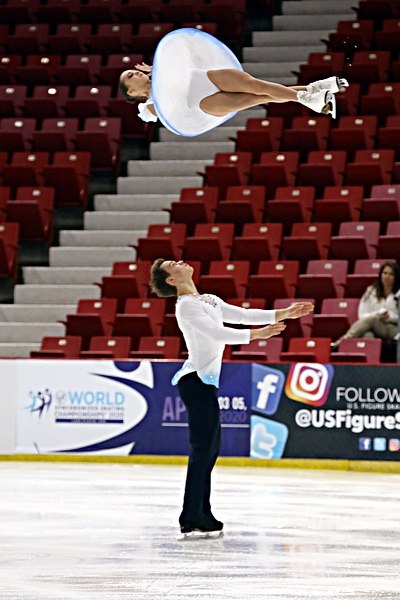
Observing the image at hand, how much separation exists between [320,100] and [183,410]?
801 centimetres

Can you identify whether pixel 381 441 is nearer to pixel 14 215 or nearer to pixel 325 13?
pixel 14 215

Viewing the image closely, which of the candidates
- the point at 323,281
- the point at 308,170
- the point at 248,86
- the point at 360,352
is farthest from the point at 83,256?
the point at 248,86

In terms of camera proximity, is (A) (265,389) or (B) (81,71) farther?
(B) (81,71)

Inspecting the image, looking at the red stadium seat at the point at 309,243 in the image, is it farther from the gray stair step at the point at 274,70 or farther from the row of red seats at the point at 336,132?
the gray stair step at the point at 274,70

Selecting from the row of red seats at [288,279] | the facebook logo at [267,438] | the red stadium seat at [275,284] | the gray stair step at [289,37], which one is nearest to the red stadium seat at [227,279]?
the row of red seats at [288,279]

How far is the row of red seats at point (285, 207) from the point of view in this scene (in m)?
16.2

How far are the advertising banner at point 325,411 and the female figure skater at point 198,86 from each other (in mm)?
6749

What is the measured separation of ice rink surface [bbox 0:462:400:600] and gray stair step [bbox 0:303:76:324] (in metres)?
4.54

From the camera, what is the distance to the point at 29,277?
1769 cm

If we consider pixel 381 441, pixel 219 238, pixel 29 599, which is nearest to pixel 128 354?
pixel 219 238

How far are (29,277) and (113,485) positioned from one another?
21.4 feet

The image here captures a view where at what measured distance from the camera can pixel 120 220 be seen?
1850 centimetres

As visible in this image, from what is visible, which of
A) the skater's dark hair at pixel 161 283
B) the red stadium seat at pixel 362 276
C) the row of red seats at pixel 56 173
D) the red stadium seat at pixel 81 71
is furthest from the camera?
the red stadium seat at pixel 81 71

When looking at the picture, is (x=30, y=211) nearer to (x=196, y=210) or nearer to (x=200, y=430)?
(x=196, y=210)
